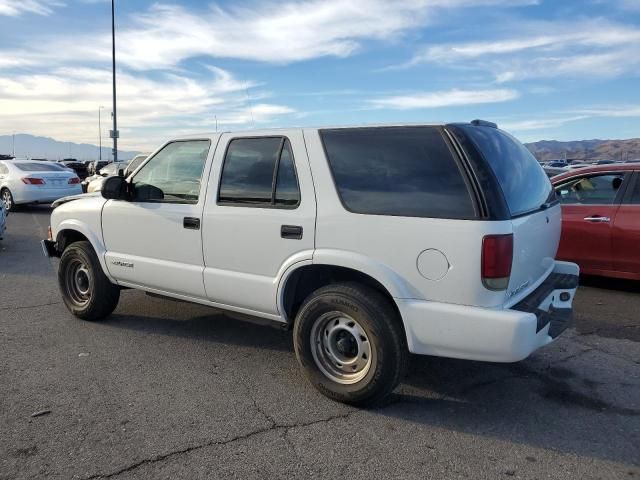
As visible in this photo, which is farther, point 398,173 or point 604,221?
point 604,221

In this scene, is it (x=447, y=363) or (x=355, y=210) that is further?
(x=447, y=363)

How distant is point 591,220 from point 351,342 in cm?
428

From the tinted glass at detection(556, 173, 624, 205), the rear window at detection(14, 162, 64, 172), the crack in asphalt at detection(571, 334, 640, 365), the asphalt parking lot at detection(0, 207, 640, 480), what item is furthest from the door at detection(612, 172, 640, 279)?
the rear window at detection(14, 162, 64, 172)

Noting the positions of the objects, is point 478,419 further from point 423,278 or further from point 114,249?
point 114,249

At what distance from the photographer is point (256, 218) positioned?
13.1ft

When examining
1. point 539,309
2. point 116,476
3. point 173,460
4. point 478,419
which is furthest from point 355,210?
point 116,476

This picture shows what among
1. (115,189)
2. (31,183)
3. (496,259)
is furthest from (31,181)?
(496,259)

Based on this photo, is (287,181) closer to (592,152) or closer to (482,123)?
(482,123)

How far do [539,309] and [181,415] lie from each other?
2.35 metres

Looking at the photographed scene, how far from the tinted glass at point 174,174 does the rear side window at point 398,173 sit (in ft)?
4.12

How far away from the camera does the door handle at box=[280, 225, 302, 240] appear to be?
3750mm

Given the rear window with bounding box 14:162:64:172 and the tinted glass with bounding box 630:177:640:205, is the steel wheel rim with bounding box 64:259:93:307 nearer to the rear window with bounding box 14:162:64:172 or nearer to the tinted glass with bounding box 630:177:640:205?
the tinted glass with bounding box 630:177:640:205

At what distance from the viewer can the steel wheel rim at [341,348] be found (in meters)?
3.60

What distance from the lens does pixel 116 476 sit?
283 centimetres
